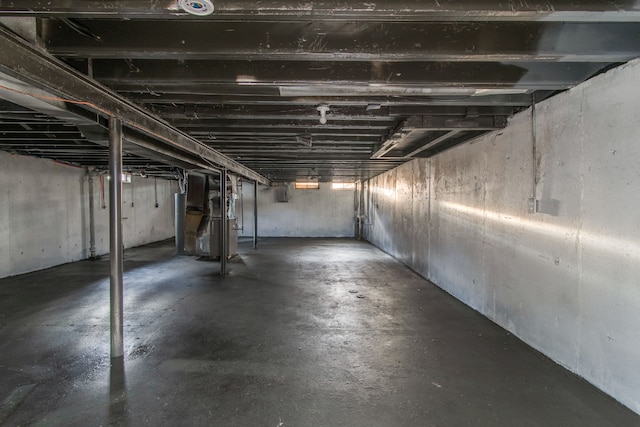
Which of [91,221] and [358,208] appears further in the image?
[358,208]

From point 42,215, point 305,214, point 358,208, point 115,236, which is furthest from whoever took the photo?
point 305,214

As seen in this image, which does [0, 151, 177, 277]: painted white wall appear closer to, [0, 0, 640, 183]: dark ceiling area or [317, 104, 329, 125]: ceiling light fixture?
[0, 0, 640, 183]: dark ceiling area

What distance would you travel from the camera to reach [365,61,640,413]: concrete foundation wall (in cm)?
184

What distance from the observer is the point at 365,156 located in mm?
5555

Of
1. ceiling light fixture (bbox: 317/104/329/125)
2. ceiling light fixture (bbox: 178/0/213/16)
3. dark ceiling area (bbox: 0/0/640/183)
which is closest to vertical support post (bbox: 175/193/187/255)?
dark ceiling area (bbox: 0/0/640/183)

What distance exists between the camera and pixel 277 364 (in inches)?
93.0

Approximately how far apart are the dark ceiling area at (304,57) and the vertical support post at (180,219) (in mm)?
4606

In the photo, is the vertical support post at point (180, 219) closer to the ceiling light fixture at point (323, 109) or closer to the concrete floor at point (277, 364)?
the concrete floor at point (277, 364)

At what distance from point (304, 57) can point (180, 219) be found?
6.79 m

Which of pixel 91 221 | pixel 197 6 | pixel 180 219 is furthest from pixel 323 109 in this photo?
pixel 91 221

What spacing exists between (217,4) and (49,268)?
265 inches

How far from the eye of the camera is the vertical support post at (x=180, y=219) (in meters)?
7.47

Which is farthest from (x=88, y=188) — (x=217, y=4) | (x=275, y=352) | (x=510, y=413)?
(x=510, y=413)

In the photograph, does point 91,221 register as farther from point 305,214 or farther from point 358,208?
point 358,208
